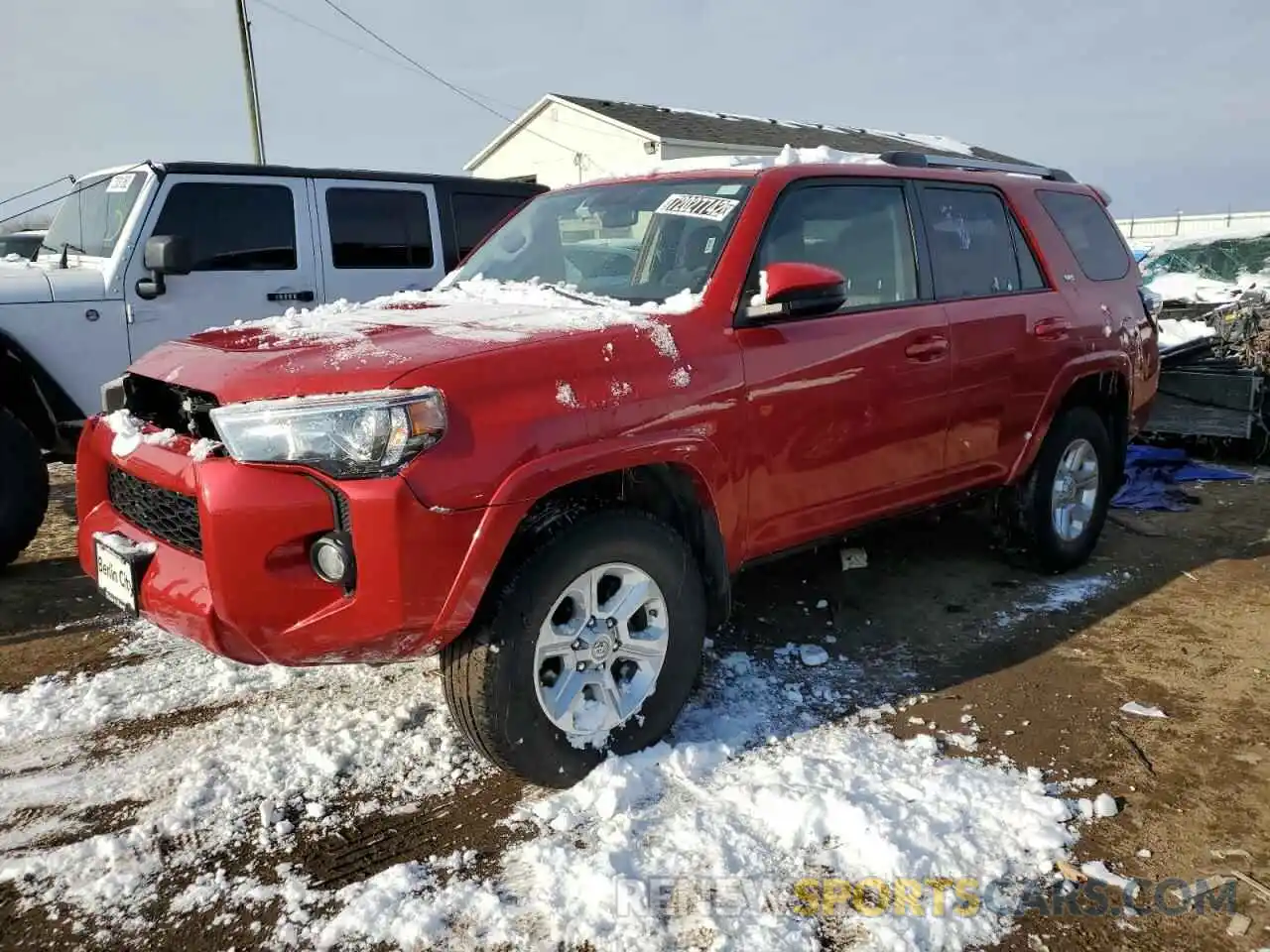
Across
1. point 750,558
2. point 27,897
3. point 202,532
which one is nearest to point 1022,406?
point 750,558

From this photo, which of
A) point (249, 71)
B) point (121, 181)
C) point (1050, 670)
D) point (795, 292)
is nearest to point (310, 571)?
point (795, 292)

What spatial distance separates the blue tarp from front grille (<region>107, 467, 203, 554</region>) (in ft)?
18.7

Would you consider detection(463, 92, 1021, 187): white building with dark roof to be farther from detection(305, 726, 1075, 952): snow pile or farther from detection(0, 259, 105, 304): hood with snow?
detection(305, 726, 1075, 952): snow pile

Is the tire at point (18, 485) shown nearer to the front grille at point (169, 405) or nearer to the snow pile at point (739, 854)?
the front grille at point (169, 405)

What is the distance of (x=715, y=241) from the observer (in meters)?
3.23

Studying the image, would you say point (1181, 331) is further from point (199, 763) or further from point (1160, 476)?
point (199, 763)

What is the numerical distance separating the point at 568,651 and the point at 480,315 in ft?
3.64

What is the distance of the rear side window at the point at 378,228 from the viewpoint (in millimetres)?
6316

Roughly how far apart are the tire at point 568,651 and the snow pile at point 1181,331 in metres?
6.27

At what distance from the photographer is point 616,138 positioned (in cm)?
2036

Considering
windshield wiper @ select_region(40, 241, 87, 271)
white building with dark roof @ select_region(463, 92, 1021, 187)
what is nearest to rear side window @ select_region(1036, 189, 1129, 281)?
windshield wiper @ select_region(40, 241, 87, 271)

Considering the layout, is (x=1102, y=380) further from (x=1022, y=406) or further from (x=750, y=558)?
(x=750, y=558)

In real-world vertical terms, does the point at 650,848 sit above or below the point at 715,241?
below

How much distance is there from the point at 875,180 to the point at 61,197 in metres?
5.33
